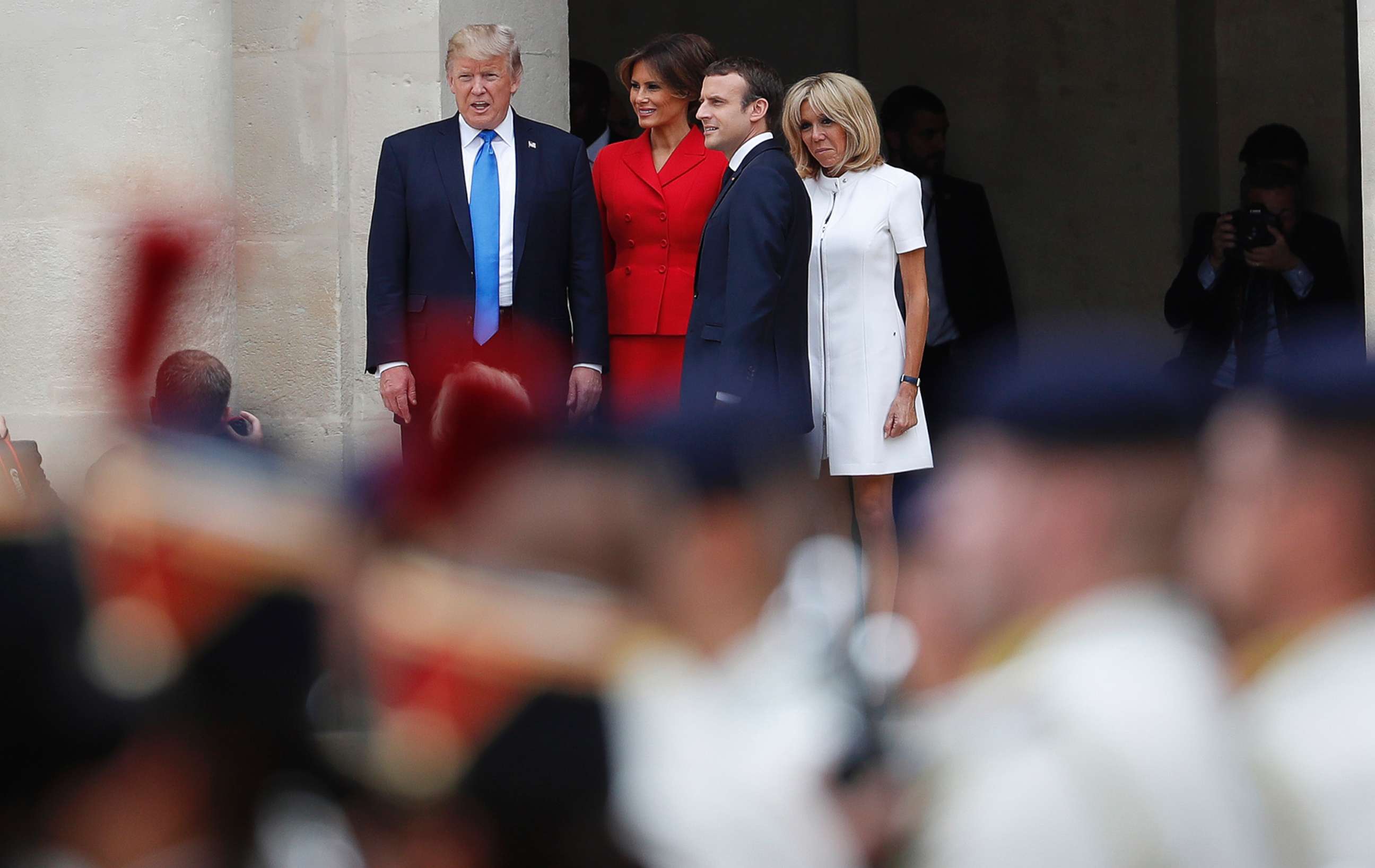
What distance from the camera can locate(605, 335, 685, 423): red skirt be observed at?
520 cm

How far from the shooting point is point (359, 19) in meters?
6.16

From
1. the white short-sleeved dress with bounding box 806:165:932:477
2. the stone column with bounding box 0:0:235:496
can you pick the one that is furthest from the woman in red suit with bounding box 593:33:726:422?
the stone column with bounding box 0:0:235:496

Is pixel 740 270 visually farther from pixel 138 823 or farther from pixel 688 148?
pixel 138 823

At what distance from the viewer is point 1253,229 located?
20.8 feet

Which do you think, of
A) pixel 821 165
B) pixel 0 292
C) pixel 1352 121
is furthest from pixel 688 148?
pixel 1352 121

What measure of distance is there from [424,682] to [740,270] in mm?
2911

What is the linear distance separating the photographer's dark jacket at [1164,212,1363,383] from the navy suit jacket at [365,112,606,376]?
2.00m

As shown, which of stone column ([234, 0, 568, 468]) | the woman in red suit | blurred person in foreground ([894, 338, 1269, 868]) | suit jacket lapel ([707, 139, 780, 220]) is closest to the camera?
blurred person in foreground ([894, 338, 1269, 868])

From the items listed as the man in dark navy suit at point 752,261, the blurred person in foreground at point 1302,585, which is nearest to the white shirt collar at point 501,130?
the man in dark navy suit at point 752,261

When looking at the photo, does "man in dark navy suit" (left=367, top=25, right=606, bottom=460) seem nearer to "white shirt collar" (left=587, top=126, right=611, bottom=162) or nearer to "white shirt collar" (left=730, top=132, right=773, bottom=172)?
"white shirt collar" (left=730, top=132, right=773, bottom=172)

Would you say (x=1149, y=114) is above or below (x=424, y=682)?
above

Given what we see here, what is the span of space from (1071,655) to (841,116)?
11.7 ft

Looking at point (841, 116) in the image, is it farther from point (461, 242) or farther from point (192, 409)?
point (192, 409)

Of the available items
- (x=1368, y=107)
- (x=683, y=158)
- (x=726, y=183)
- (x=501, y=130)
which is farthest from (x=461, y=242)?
(x=1368, y=107)
